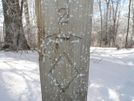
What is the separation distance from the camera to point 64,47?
585 millimetres

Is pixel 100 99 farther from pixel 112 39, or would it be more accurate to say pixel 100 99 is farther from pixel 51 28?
pixel 112 39

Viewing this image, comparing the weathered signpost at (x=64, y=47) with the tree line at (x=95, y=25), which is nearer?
the weathered signpost at (x=64, y=47)

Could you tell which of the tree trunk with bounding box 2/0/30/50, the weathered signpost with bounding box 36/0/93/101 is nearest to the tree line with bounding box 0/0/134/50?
the tree trunk with bounding box 2/0/30/50

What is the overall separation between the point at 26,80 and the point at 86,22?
1.55m

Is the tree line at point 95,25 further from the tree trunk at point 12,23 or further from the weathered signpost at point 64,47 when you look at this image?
the weathered signpost at point 64,47

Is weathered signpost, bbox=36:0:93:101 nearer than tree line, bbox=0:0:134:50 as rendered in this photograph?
Yes

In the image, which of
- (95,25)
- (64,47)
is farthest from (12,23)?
(95,25)

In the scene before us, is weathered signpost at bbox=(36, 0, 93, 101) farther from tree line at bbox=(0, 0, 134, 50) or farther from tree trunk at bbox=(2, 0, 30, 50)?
tree trunk at bbox=(2, 0, 30, 50)

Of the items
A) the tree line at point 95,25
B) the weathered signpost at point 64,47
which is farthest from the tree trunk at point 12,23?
the weathered signpost at point 64,47

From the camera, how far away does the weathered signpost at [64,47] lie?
56 centimetres

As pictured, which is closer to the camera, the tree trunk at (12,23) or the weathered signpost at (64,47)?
the weathered signpost at (64,47)

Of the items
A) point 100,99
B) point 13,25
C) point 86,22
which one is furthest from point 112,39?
point 86,22

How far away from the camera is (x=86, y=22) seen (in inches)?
22.7

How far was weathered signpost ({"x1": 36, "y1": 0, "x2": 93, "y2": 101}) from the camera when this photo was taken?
56 centimetres
